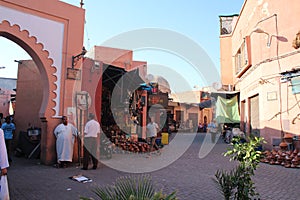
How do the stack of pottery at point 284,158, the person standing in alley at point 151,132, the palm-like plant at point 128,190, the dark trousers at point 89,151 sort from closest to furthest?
the palm-like plant at point 128,190 → the dark trousers at point 89,151 → the stack of pottery at point 284,158 → the person standing in alley at point 151,132

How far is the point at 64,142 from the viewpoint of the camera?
7867 millimetres

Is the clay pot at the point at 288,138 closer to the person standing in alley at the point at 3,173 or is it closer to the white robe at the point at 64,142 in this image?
the white robe at the point at 64,142

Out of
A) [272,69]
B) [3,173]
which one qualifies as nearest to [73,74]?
[3,173]

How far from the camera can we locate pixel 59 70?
843 cm

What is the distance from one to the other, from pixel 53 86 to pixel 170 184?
490cm

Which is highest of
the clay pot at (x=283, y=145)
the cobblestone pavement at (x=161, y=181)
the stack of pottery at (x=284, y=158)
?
the clay pot at (x=283, y=145)

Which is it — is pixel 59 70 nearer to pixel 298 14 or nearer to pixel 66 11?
pixel 66 11

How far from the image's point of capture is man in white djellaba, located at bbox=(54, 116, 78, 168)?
25.7 feet

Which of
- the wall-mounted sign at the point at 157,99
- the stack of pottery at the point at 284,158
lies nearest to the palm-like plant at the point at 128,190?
the stack of pottery at the point at 284,158

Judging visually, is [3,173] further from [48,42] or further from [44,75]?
[48,42]

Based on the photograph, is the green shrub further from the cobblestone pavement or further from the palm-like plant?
the cobblestone pavement

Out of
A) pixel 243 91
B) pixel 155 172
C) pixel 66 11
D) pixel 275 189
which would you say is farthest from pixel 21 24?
pixel 243 91

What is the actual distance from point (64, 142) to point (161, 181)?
11.2 feet

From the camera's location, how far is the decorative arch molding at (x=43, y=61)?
7.55m
